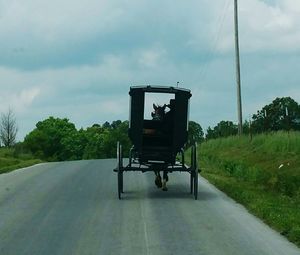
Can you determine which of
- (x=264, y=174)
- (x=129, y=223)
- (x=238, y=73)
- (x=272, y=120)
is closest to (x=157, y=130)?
(x=129, y=223)

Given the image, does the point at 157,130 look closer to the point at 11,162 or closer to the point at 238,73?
the point at 11,162

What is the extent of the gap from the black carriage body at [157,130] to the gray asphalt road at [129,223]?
45.2 inches

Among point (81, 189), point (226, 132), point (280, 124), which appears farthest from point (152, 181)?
point (226, 132)

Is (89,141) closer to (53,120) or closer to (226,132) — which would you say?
(53,120)

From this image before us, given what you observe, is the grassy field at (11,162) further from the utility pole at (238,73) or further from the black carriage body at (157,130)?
the utility pole at (238,73)

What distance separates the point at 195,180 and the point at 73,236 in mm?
6078

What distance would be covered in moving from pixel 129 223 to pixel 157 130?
19.5ft

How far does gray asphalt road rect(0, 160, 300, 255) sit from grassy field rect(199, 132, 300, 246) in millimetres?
392

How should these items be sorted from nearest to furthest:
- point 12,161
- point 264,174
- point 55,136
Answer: point 264,174, point 12,161, point 55,136

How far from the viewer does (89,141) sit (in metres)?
120

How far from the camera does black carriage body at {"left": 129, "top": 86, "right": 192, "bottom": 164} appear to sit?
57.2 ft

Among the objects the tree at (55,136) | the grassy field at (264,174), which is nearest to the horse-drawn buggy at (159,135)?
the grassy field at (264,174)

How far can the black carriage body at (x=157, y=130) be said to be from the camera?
57.2 feet

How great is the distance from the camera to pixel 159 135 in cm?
1855
